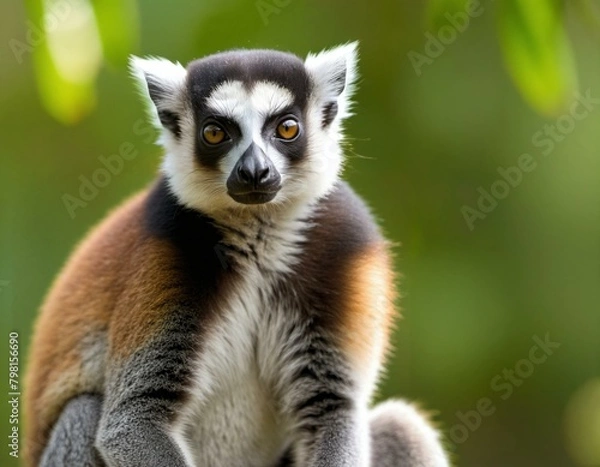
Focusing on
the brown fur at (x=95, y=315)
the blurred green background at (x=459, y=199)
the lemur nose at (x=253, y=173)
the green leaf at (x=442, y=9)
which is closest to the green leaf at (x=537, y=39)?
the green leaf at (x=442, y=9)

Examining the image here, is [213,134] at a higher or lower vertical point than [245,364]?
higher

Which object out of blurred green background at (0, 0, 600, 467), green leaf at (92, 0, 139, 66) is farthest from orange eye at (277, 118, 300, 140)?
blurred green background at (0, 0, 600, 467)

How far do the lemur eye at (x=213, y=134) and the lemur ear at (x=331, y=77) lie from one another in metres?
0.51

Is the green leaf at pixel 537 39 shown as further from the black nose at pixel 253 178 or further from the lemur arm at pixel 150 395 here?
the lemur arm at pixel 150 395

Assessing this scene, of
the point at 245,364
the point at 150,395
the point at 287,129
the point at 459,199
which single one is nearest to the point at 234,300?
the point at 245,364

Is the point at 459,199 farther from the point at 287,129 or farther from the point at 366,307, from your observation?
the point at 287,129

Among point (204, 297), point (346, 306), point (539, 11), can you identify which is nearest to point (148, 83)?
point (204, 297)

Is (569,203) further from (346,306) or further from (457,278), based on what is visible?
(346,306)

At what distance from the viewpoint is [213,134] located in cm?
418

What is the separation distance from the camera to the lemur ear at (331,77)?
4453mm

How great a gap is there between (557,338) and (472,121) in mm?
2019

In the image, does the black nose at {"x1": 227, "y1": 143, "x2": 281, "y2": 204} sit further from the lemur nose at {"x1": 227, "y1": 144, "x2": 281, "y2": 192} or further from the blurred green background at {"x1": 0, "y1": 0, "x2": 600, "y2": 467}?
the blurred green background at {"x1": 0, "y1": 0, "x2": 600, "y2": 467}

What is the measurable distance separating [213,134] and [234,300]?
0.72 m

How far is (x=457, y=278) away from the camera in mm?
8344
